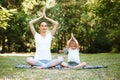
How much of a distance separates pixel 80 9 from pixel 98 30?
3405 millimetres

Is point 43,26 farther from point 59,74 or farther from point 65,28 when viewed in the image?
point 65,28

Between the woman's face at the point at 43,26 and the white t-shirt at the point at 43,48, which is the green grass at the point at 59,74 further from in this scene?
the woman's face at the point at 43,26

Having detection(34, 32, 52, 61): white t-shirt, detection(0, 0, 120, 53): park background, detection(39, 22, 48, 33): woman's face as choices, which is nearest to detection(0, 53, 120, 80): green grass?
detection(34, 32, 52, 61): white t-shirt

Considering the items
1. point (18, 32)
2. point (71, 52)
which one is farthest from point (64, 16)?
point (71, 52)

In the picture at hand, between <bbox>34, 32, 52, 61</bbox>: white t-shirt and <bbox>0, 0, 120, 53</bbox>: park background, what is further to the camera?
<bbox>0, 0, 120, 53</bbox>: park background

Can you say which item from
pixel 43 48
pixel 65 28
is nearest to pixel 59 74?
pixel 43 48

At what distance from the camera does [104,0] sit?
2594 centimetres

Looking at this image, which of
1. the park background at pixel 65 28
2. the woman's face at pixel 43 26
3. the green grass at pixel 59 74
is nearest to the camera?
the green grass at pixel 59 74

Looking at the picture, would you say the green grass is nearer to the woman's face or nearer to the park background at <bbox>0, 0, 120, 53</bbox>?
the woman's face

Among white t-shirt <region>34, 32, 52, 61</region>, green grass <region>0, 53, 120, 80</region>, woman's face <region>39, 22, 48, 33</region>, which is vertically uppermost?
woman's face <region>39, 22, 48, 33</region>

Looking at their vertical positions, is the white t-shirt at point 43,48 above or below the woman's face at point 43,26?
below

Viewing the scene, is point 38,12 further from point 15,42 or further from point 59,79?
point 59,79

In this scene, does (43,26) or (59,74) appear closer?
(59,74)

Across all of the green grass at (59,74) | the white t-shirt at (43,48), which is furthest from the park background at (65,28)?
the green grass at (59,74)
